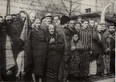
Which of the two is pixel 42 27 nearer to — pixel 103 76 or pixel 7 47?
pixel 7 47

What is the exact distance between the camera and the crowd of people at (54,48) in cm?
502

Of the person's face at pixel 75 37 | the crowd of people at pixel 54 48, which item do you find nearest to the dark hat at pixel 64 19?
the crowd of people at pixel 54 48

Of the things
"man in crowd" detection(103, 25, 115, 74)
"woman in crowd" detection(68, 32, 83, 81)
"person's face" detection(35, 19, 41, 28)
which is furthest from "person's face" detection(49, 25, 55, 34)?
"man in crowd" detection(103, 25, 115, 74)

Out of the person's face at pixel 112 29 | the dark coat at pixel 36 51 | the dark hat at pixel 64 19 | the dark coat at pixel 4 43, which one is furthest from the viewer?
the person's face at pixel 112 29

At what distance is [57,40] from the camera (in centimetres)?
585

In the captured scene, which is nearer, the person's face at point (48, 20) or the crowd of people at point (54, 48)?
the crowd of people at point (54, 48)

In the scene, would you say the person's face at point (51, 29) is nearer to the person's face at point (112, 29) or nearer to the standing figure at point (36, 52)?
the standing figure at point (36, 52)

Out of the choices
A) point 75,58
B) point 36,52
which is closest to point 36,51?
point 36,52

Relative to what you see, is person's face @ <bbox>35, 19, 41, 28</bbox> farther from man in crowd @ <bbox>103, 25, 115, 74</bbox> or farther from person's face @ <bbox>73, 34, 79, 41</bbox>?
man in crowd @ <bbox>103, 25, 115, 74</bbox>

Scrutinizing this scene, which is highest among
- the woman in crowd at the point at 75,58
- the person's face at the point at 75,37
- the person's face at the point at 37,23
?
the person's face at the point at 37,23

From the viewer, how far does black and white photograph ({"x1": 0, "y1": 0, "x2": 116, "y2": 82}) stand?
5.03m

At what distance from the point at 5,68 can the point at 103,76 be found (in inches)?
136

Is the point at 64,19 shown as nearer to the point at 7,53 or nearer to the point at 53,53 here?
the point at 53,53

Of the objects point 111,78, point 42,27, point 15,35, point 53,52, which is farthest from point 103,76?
point 15,35
